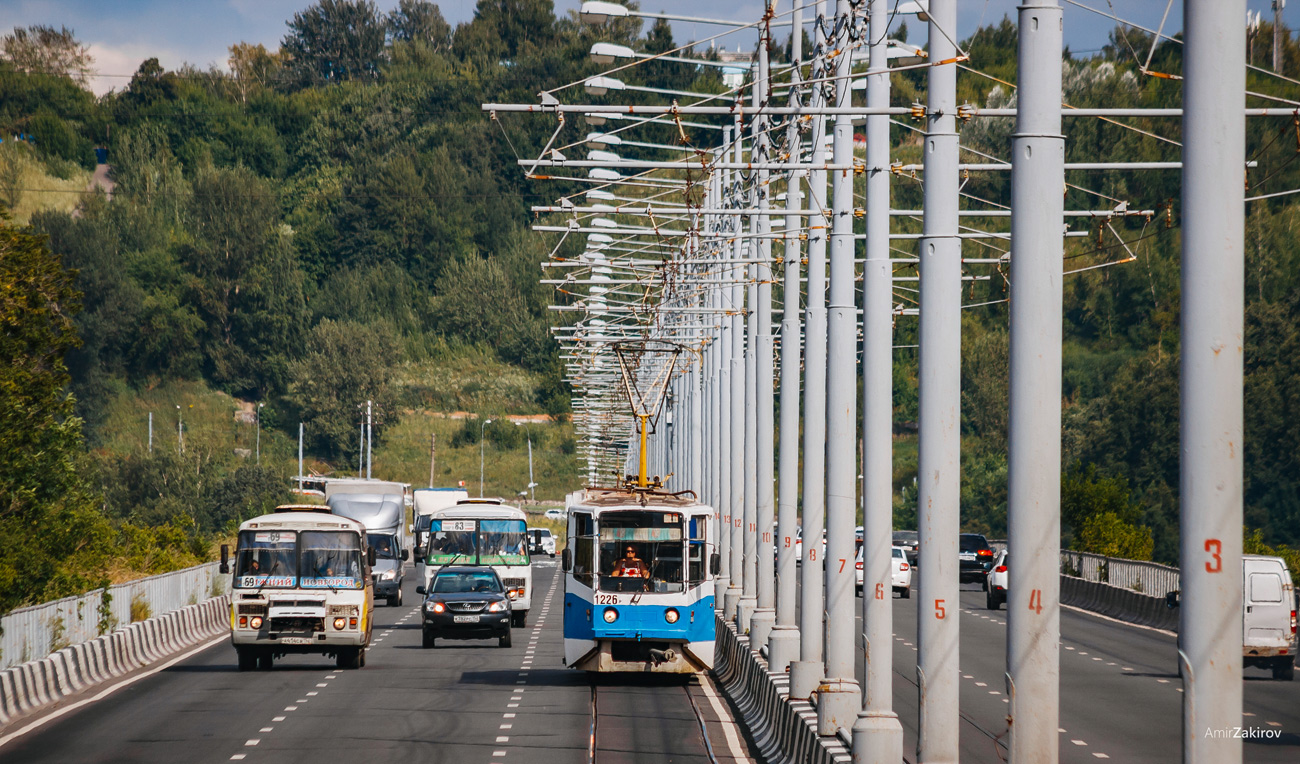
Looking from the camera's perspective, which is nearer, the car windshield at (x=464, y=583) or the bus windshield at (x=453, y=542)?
the car windshield at (x=464, y=583)

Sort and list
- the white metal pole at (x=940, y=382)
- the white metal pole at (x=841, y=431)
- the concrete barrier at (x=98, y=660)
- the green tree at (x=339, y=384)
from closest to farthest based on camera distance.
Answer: the white metal pole at (x=940, y=382) → the white metal pole at (x=841, y=431) → the concrete barrier at (x=98, y=660) → the green tree at (x=339, y=384)

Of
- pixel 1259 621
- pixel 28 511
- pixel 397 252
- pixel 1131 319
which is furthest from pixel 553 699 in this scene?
pixel 397 252

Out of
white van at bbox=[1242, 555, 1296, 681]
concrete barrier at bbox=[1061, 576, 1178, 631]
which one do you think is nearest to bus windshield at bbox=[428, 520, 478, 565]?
concrete barrier at bbox=[1061, 576, 1178, 631]

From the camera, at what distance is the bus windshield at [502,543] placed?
47.6 meters

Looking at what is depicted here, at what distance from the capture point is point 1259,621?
30.6m

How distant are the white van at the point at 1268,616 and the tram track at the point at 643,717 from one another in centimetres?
884

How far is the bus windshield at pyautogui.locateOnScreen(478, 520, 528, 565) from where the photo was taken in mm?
47594

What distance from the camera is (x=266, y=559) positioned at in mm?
31203

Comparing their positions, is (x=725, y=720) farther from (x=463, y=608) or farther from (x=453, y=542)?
(x=453, y=542)

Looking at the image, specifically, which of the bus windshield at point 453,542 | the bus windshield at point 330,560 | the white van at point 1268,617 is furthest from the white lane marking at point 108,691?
the white van at point 1268,617

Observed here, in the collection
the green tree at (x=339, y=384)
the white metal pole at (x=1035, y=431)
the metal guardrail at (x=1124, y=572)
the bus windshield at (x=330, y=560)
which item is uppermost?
the green tree at (x=339, y=384)

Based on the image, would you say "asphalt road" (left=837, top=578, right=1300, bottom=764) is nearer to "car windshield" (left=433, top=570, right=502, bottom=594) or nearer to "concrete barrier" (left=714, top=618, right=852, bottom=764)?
"concrete barrier" (left=714, top=618, right=852, bottom=764)

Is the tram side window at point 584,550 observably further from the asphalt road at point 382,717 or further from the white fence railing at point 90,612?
the white fence railing at point 90,612

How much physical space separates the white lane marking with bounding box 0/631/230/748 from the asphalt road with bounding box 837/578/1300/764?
10.8 metres
